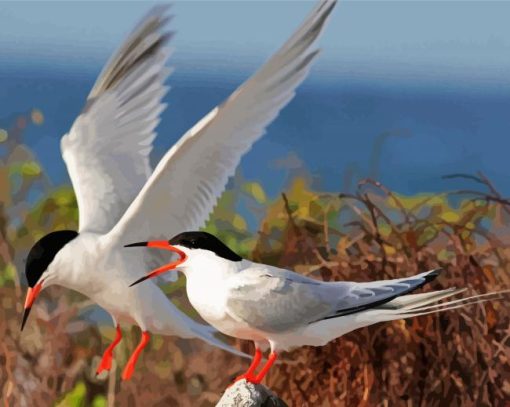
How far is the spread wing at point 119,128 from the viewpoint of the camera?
13.6 ft

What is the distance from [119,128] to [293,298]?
0.97m

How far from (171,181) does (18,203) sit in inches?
45.2

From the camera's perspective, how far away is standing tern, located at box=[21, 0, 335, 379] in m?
3.69

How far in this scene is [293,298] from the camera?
359cm

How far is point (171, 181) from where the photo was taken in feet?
12.7

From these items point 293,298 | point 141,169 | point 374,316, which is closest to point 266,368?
point 293,298

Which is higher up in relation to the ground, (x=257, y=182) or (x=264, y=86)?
(x=264, y=86)

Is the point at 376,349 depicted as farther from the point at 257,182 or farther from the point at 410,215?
the point at 257,182

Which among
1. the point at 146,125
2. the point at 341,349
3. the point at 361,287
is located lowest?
the point at 341,349

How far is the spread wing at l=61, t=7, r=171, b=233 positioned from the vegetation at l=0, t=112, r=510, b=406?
1.46 ft

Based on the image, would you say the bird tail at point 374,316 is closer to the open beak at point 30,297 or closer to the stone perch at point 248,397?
the stone perch at point 248,397

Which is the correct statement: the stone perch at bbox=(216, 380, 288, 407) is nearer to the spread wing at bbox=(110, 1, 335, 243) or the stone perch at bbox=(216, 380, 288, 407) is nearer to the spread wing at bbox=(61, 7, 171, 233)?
the spread wing at bbox=(110, 1, 335, 243)

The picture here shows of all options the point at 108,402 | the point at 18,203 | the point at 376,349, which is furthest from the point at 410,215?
the point at 18,203

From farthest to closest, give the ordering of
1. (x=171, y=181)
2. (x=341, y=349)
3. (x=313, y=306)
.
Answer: (x=341, y=349)
(x=171, y=181)
(x=313, y=306)
